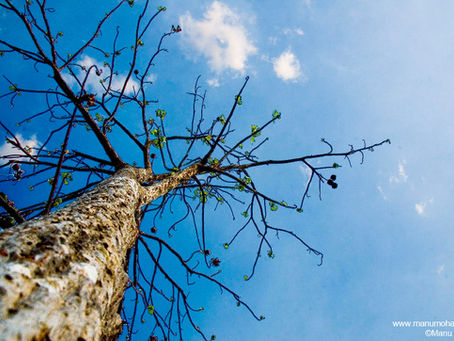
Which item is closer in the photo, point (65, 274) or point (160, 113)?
point (65, 274)

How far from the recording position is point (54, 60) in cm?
215

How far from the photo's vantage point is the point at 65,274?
0.89 meters

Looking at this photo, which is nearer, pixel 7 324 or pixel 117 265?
pixel 7 324

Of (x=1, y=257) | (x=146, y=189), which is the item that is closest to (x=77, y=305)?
(x=1, y=257)

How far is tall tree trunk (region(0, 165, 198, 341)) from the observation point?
673mm

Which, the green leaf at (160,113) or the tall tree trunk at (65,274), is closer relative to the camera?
the tall tree trunk at (65,274)

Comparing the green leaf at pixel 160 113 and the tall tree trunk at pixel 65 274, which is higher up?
→ the green leaf at pixel 160 113

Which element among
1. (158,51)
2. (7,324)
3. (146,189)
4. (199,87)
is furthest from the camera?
(199,87)

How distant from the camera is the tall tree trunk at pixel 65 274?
673 mm

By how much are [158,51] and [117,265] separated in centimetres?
260

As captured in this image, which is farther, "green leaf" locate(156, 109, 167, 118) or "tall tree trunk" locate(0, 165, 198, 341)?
"green leaf" locate(156, 109, 167, 118)

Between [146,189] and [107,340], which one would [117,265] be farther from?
[146,189]

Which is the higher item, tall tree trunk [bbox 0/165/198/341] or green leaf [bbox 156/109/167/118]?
green leaf [bbox 156/109/167/118]

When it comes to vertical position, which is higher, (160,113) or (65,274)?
(160,113)
